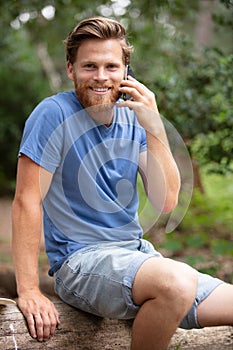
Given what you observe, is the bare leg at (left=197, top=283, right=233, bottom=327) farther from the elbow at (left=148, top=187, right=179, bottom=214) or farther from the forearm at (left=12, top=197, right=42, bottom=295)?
the forearm at (left=12, top=197, right=42, bottom=295)

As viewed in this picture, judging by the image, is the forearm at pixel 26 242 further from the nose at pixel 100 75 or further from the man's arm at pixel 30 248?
the nose at pixel 100 75

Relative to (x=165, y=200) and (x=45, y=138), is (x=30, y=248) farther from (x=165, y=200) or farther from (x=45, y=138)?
(x=165, y=200)

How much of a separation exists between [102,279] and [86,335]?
1.09 feet

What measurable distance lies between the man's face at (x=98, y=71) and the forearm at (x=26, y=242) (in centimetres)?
58

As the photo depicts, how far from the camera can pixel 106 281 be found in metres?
2.36

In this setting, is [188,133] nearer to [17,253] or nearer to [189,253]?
[189,253]

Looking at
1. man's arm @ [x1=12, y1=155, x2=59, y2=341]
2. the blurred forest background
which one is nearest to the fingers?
man's arm @ [x1=12, y1=155, x2=59, y2=341]

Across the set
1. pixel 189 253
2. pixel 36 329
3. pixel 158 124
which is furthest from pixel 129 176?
pixel 189 253

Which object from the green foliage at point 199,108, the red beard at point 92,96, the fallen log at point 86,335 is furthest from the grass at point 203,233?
the red beard at point 92,96

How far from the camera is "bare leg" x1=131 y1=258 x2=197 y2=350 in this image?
2.20m

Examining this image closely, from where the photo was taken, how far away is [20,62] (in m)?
10.3

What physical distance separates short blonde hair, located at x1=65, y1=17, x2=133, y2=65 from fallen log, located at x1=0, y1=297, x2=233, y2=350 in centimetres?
120

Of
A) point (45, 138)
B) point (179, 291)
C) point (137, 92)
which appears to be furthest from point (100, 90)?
point (179, 291)

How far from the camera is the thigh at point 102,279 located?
A: 2336mm
